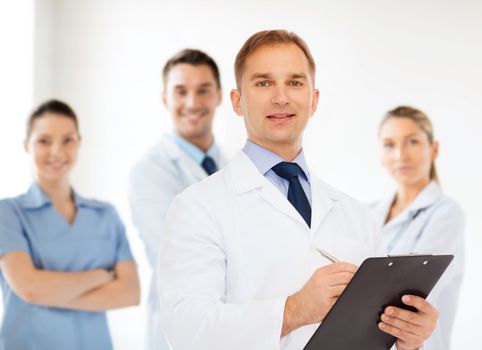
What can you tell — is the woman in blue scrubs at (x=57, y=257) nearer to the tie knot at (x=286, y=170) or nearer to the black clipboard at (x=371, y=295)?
the tie knot at (x=286, y=170)

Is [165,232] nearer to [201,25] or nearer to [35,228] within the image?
[35,228]

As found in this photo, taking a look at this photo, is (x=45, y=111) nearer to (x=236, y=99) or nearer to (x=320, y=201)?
(x=236, y=99)

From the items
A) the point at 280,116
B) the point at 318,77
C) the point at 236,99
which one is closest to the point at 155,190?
the point at 236,99

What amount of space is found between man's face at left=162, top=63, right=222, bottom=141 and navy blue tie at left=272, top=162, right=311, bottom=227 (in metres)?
1.14

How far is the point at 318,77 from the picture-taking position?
3.78m

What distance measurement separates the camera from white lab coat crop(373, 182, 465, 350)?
2.63 metres

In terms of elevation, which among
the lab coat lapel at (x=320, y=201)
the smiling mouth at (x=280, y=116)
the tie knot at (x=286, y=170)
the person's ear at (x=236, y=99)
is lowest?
the lab coat lapel at (x=320, y=201)

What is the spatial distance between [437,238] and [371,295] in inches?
53.6

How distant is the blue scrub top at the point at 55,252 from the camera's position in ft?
7.93

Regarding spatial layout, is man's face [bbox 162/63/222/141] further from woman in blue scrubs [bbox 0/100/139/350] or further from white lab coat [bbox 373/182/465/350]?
white lab coat [bbox 373/182/465/350]

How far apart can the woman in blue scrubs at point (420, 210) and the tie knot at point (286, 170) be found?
1067 millimetres

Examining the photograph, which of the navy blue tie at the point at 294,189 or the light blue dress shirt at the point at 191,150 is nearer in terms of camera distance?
the navy blue tie at the point at 294,189

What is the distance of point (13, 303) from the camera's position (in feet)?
7.98

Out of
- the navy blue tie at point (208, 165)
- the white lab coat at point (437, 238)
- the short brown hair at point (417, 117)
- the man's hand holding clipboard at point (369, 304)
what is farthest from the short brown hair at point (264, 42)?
the short brown hair at point (417, 117)
